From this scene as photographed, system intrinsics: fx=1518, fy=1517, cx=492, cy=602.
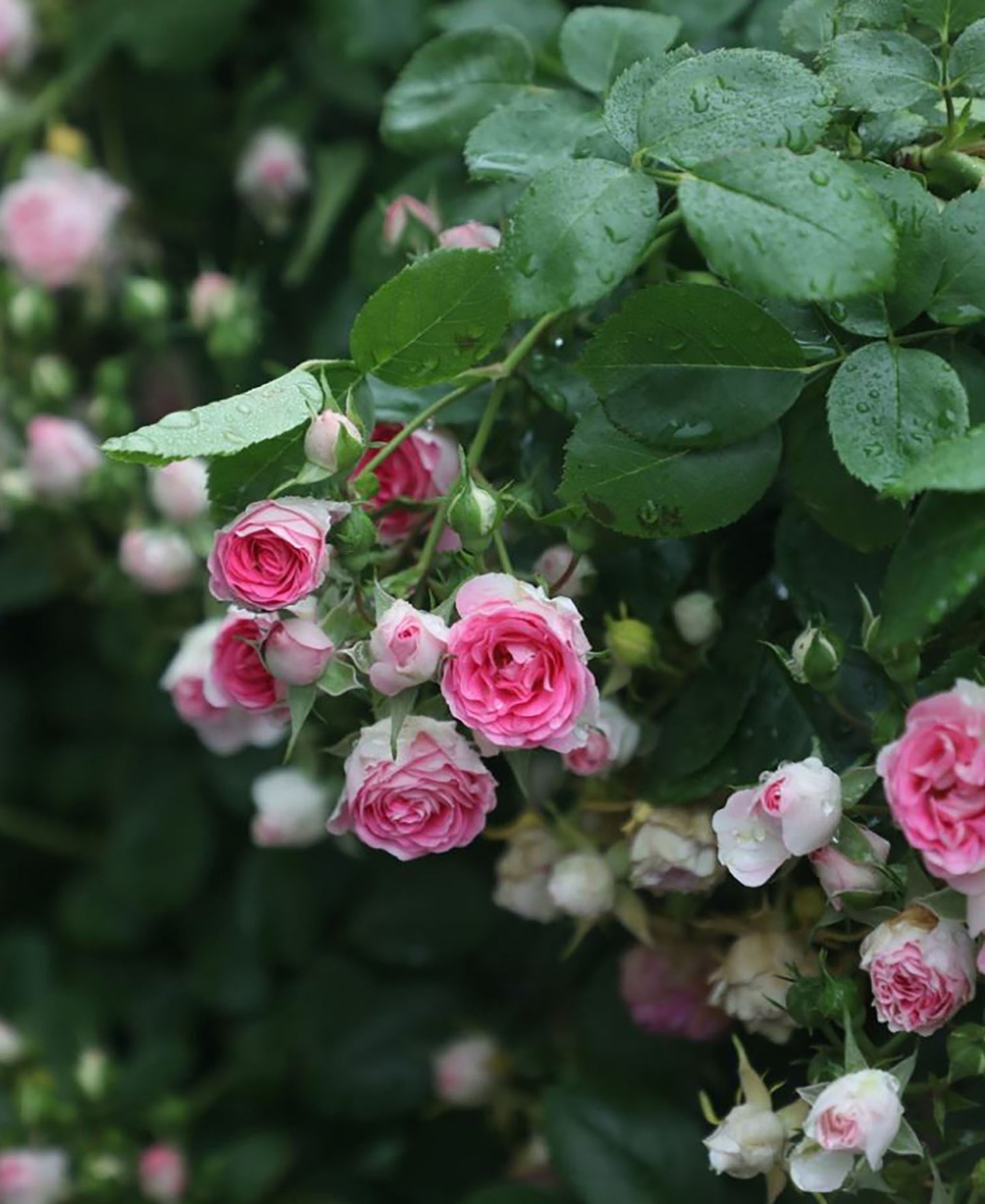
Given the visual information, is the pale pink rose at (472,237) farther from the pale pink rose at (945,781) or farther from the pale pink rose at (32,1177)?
the pale pink rose at (32,1177)

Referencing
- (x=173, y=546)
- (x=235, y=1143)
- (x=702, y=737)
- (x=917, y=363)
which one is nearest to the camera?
(x=917, y=363)

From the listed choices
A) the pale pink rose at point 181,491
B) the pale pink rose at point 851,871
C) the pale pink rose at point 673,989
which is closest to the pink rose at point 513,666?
the pale pink rose at point 851,871

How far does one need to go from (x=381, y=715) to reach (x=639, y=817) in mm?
142

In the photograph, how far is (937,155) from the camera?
604 mm

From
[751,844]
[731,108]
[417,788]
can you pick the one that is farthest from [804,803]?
[731,108]

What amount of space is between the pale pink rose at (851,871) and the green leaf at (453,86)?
0.39m

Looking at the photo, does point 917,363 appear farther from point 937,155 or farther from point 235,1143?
point 235,1143

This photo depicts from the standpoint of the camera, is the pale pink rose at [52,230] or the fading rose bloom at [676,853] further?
the pale pink rose at [52,230]

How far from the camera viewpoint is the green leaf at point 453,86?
745 mm

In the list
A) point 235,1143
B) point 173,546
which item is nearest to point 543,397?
point 173,546

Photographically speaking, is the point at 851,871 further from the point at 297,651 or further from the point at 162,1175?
the point at 162,1175

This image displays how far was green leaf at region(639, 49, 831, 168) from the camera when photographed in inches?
21.2

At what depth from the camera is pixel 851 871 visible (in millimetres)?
557

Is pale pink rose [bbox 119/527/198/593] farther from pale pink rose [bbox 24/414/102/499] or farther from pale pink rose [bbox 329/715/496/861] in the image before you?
pale pink rose [bbox 329/715/496/861]
